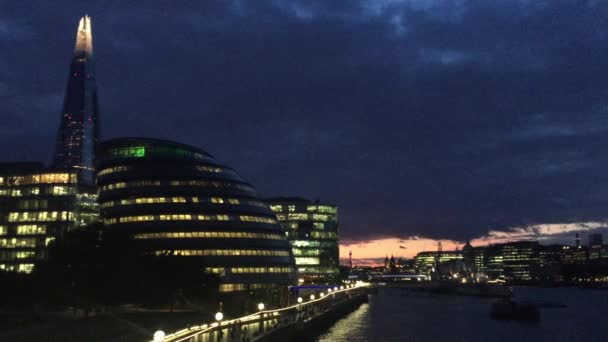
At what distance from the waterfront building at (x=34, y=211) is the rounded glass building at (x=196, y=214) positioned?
12440mm

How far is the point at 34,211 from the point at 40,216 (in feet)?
6.05

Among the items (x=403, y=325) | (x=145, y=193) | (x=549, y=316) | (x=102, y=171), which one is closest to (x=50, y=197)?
(x=102, y=171)

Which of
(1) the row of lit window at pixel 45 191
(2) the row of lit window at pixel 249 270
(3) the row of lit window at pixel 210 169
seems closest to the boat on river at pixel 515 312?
(2) the row of lit window at pixel 249 270

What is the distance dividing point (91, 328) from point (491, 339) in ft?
184

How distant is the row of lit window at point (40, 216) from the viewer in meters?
134

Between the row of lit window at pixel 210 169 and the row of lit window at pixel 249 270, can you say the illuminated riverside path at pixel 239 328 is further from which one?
the row of lit window at pixel 210 169

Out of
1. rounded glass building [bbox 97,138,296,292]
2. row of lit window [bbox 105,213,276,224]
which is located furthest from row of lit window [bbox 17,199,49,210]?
row of lit window [bbox 105,213,276,224]

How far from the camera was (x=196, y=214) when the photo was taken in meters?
116

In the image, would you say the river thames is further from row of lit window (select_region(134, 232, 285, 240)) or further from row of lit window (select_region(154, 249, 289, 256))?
row of lit window (select_region(134, 232, 285, 240))

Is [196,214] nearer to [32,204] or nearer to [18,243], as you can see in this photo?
[32,204]

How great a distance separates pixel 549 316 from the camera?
5079 inches

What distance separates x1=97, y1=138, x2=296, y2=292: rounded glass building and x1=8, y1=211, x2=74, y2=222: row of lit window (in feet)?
43.9

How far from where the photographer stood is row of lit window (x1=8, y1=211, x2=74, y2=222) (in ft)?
439

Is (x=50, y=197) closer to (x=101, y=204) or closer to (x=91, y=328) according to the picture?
(x=101, y=204)
